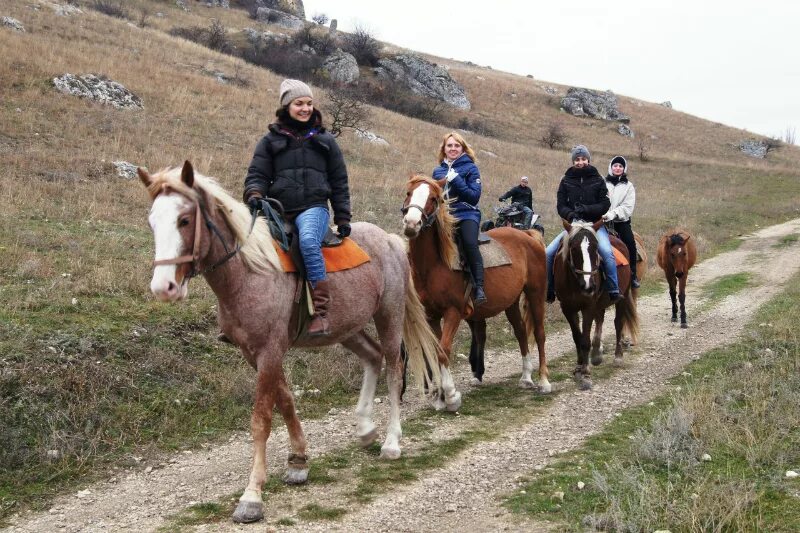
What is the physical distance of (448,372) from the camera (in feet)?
23.5

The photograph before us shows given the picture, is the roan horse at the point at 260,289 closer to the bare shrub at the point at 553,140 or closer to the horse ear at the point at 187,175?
the horse ear at the point at 187,175

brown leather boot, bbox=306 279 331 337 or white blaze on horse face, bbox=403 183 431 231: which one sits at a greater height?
white blaze on horse face, bbox=403 183 431 231

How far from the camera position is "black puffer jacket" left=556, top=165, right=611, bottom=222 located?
9055mm

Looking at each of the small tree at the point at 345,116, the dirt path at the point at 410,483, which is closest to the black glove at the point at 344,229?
the dirt path at the point at 410,483

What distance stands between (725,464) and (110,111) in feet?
74.6

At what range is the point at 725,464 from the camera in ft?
15.9

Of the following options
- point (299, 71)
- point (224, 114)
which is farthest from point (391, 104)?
point (224, 114)

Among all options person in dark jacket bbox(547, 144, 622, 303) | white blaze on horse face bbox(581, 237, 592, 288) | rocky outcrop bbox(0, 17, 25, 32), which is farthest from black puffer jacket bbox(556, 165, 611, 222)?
rocky outcrop bbox(0, 17, 25, 32)

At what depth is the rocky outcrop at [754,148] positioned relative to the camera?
64588mm

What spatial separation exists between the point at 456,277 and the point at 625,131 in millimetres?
62494

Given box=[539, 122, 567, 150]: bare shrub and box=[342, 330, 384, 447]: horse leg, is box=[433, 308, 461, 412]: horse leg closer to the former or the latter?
box=[342, 330, 384, 447]: horse leg

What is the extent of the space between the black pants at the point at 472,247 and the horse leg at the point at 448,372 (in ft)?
1.67

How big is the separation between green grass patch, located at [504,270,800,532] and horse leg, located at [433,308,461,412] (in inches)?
64.9

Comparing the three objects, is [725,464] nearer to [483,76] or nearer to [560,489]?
[560,489]
